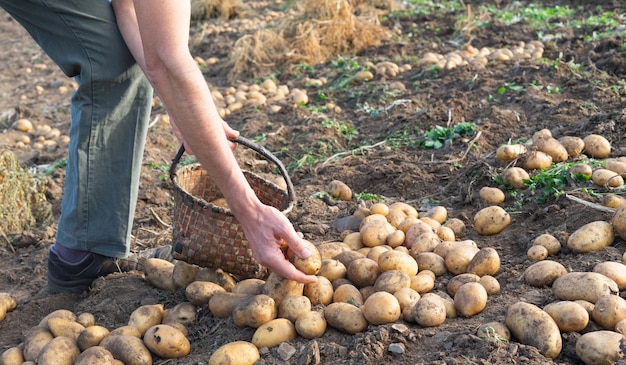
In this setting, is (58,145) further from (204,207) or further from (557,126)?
(557,126)

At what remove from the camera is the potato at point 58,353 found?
232cm

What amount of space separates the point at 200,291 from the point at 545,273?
1.25 meters

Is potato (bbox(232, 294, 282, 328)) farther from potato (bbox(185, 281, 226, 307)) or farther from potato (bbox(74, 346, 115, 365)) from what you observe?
potato (bbox(74, 346, 115, 365))

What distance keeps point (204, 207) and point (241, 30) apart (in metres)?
6.02

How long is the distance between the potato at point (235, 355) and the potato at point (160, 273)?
0.62 meters

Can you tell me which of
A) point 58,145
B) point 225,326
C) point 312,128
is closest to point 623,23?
point 312,128

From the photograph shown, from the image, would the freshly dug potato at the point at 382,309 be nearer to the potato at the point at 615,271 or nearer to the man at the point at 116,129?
the man at the point at 116,129

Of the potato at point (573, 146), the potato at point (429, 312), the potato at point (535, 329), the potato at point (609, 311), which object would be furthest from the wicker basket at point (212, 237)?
the potato at point (573, 146)

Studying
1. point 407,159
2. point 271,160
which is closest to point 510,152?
point 407,159

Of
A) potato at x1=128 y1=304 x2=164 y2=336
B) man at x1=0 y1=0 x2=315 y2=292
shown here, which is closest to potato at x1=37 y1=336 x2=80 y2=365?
potato at x1=128 y1=304 x2=164 y2=336

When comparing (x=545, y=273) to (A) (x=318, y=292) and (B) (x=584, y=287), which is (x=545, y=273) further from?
(A) (x=318, y=292)

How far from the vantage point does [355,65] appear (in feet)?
20.6

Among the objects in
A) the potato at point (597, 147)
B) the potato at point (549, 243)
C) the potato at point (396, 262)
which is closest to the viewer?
the potato at point (396, 262)

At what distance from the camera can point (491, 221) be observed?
310cm
